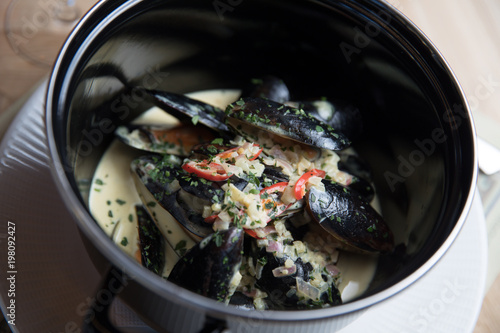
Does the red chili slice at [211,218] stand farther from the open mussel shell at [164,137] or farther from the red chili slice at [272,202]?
the open mussel shell at [164,137]

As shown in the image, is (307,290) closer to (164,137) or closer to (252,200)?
(252,200)

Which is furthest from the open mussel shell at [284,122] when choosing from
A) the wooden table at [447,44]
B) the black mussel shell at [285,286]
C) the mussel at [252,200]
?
the wooden table at [447,44]

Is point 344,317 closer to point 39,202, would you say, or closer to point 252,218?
point 252,218

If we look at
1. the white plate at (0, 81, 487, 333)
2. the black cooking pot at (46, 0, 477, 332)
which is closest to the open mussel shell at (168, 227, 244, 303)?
the black cooking pot at (46, 0, 477, 332)

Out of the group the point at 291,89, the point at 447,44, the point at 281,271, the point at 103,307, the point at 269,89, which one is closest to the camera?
the point at 103,307

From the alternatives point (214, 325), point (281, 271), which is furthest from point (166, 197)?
point (214, 325)

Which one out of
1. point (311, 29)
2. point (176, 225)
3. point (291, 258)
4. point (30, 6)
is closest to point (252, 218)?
point (291, 258)

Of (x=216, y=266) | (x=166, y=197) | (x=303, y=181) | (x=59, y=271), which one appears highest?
(x=303, y=181)
